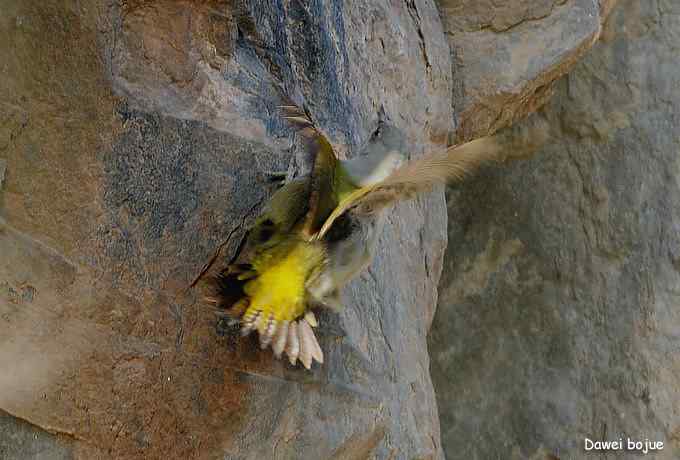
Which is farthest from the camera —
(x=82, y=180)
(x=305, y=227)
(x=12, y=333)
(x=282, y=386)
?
(x=282, y=386)

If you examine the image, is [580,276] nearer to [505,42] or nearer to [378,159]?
[505,42]

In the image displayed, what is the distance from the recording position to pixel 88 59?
1490mm

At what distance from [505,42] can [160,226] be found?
1.59 m

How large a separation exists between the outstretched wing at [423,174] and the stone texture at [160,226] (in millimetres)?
230

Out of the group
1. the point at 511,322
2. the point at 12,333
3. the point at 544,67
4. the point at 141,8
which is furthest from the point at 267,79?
the point at 511,322

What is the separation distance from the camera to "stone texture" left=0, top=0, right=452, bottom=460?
140 cm

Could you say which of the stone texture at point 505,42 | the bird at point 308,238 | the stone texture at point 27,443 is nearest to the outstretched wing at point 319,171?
the bird at point 308,238

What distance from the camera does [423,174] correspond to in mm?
1477

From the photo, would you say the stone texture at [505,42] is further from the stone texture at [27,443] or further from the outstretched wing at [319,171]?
the stone texture at [27,443]

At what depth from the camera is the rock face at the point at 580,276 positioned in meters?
2.95

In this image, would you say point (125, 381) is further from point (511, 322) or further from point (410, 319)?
point (511, 322)

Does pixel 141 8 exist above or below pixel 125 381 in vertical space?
above

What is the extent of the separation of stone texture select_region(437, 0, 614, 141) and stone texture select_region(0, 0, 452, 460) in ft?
2.65

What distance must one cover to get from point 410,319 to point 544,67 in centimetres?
96
